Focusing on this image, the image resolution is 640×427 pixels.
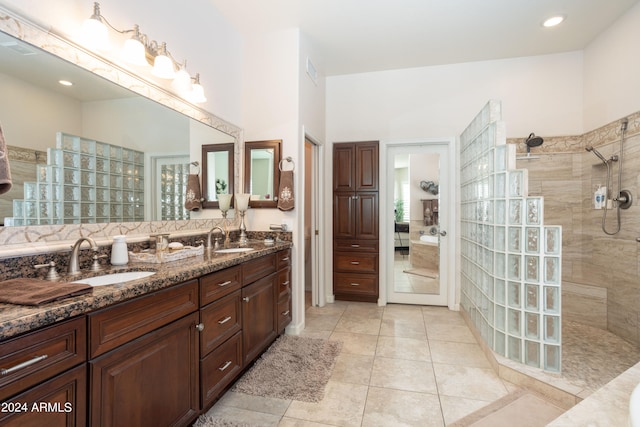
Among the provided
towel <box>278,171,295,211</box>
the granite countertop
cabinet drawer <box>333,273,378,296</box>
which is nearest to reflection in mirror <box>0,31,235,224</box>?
the granite countertop

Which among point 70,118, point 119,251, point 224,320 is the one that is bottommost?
point 224,320

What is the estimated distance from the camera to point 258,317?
87.0 inches

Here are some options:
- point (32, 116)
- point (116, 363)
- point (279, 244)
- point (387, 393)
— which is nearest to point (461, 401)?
point (387, 393)

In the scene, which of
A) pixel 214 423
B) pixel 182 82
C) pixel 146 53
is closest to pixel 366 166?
pixel 182 82

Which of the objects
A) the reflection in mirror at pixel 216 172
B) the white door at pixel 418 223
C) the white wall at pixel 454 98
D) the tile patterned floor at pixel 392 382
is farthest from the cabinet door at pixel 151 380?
the white wall at pixel 454 98

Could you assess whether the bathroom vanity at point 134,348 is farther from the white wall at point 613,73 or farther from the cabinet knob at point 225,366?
the white wall at point 613,73

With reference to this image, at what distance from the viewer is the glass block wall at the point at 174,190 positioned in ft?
6.94

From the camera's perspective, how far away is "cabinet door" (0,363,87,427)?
80 cm

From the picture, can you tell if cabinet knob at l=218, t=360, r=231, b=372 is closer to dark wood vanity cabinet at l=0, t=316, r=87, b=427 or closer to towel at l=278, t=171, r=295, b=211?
dark wood vanity cabinet at l=0, t=316, r=87, b=427

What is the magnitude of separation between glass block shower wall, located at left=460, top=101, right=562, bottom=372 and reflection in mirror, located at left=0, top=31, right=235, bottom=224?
2.46 m

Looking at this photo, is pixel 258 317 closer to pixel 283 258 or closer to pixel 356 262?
pixel 283 258

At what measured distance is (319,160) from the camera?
12.1ft

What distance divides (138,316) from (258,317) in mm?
1125

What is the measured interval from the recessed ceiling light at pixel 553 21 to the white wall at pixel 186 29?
9.76ft
